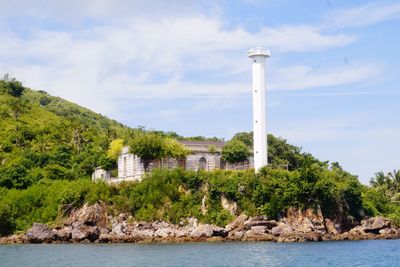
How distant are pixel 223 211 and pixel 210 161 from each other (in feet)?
30.4

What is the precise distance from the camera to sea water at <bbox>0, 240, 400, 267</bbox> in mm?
41906

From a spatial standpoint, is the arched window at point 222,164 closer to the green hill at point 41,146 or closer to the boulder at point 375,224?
the green hill at point 41,146

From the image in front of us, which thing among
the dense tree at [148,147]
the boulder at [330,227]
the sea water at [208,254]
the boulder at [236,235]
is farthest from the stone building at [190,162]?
the sea water at [208,254]

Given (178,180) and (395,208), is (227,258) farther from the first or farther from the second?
(395,208)

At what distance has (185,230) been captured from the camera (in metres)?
60.7

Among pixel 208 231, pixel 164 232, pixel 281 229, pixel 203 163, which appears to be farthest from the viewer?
pixel 203 163

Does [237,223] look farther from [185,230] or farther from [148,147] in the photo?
[148,147]

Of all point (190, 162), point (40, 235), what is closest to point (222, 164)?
point (190, 162)

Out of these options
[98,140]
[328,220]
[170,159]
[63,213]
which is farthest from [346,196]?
[98,140]

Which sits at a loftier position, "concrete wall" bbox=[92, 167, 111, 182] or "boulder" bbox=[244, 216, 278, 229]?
"concrete wall" bbox=[92, 167, 111, 182]

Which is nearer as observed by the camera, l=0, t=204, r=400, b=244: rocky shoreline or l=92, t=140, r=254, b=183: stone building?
l=0, t=204, r=400, b=244: rocky shoreline

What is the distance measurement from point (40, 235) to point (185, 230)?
39.7 feet

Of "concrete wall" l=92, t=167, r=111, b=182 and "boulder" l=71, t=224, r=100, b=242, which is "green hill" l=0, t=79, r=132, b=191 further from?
"boulder" l=71, t=224, r=100, b=242

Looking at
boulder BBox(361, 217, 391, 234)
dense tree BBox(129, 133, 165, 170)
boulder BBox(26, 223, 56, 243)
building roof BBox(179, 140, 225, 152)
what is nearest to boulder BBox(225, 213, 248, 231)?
dense tree BBox(129, 133, 165, 170)
